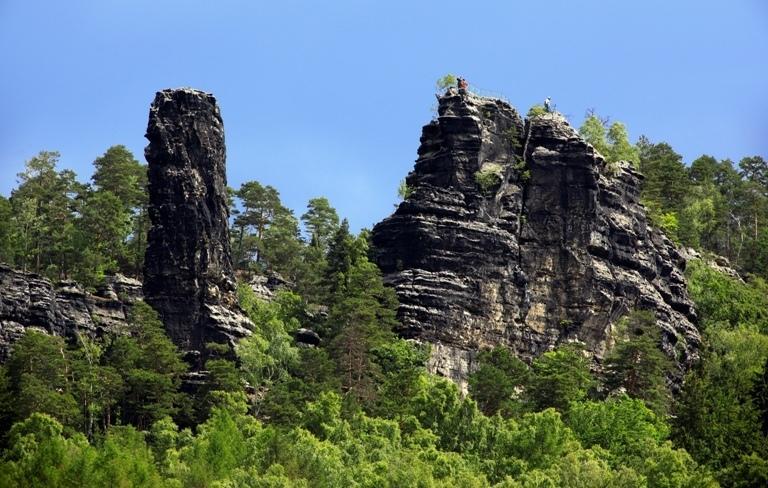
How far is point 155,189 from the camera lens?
4456 inches

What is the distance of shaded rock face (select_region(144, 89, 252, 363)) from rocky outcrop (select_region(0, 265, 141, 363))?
9.86 ft

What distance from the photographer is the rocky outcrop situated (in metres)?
103

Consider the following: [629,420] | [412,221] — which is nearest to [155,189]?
[412,221]

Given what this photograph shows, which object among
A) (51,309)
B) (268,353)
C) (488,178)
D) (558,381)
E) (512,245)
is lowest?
(558,381)

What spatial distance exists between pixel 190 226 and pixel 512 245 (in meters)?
23.3

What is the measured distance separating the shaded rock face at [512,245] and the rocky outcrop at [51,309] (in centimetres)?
2046

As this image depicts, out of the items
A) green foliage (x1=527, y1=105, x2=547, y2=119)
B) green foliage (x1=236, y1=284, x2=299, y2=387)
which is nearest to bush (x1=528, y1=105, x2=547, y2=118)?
green foliage (x1=527, y1=105, x2=547, y2=119)

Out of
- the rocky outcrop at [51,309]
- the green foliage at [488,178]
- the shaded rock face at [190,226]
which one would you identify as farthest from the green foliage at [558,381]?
the rocky outcrop at [51,309]

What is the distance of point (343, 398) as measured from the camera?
101 metres

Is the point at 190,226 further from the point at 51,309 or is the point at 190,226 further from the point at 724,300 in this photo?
the point at 724,300

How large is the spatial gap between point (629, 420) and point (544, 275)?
59.4ft

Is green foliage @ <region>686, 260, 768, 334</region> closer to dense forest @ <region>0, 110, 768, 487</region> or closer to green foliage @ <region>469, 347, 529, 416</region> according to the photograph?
dense forest @ <region>0, 110, 768, 487</region>

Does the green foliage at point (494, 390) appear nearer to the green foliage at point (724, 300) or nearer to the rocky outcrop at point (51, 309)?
the rocky outcrop at point (51, 309)

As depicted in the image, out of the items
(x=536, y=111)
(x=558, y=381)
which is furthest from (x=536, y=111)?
(x=558, y=381)
